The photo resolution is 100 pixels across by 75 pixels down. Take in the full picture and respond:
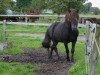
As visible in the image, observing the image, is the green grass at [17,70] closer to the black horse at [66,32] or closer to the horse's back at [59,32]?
the black horse at [66,32]

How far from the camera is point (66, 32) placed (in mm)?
13430

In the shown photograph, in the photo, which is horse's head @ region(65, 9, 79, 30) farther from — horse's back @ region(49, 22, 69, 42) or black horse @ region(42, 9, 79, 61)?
horse's back @ region(49, 22, 69, 42)

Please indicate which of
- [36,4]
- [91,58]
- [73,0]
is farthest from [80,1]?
[91,58]

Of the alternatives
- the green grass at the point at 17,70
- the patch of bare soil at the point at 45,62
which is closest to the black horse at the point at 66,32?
the patch of bare soil at the point at 45,62

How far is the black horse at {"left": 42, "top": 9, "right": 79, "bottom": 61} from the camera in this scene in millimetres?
12703

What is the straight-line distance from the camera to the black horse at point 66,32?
12.7m

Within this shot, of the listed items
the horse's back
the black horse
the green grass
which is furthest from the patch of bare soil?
the horse's back

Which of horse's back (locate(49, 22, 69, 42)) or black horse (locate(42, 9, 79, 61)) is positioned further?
horse's back (locate(49, 22, 69, 42))

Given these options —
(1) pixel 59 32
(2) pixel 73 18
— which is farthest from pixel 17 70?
(1) pixel 59 32

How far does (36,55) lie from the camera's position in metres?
14.6

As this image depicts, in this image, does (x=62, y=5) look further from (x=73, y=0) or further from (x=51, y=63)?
(x=51, y=63)

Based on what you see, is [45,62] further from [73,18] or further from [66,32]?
[73,18]

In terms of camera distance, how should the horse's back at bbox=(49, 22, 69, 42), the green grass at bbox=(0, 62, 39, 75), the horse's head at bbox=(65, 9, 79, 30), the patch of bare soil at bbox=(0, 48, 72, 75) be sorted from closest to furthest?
the green grass at bbox=(0, 62, 39, 75)
the patch of bare soil at bbox=(0, 48, 72, 75)
the horse's head at bbox=(65, 9, 79, 30)
the horse's back at bbox=(49, 22, 69, 42)

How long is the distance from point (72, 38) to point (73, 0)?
24.6m
